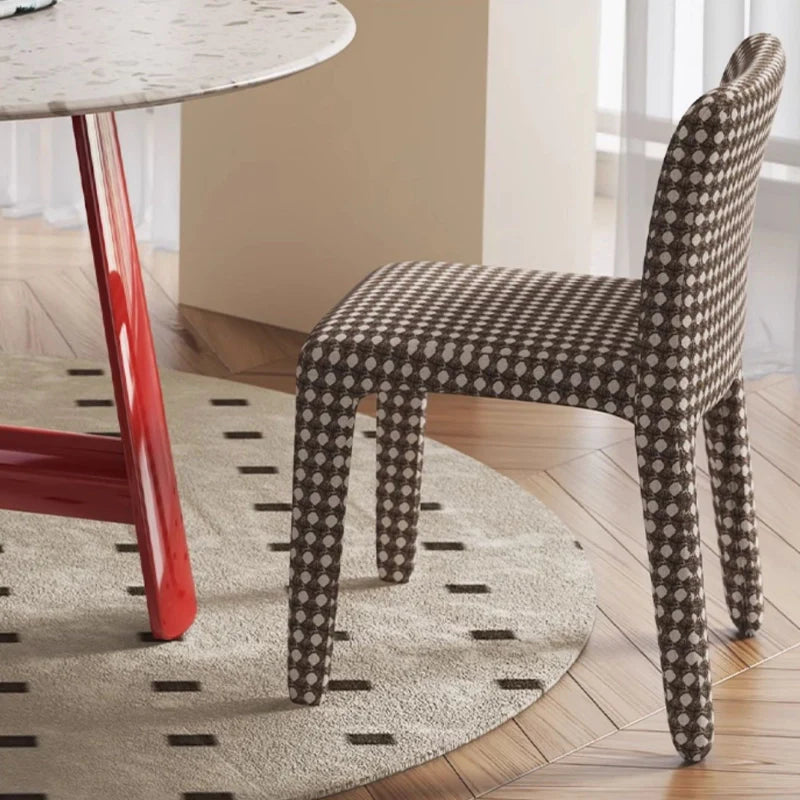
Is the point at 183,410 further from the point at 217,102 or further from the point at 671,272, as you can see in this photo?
the point at 671,272

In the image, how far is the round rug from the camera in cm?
184

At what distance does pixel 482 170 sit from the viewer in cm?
311

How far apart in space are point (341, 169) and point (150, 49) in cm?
156

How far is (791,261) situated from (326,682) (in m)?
1.48

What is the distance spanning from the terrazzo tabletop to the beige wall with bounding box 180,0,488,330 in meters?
1.13

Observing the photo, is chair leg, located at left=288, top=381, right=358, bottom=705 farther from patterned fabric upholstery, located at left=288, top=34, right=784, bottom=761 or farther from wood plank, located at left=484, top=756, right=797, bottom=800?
wood plank, located at left=484, top=756, right=797, bottom=800

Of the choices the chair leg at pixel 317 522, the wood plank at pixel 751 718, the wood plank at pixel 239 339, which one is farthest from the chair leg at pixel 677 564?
Answer: the wood plank at pixel 239 339

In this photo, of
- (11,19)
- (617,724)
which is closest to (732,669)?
(617,724)

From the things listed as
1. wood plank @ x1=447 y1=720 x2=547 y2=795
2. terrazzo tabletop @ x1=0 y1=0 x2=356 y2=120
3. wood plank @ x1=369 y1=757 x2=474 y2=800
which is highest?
terrazzo tabletop @ x1=0 y1=0 x2=356 y2=120

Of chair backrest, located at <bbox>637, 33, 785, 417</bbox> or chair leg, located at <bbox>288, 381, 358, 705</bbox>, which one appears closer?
chair backrest, located at <bbox>637, 33, 785, 417</bbox>

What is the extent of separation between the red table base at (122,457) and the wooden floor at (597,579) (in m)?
0.45

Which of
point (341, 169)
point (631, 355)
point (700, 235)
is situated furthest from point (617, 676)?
point (341, 169)

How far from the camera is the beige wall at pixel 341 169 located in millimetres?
3115

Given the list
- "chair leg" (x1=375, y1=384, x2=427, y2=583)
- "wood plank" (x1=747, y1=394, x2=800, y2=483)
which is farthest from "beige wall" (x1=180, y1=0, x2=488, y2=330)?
"chair leg" (x1=375, y1=384, x2=427, y2=583)
